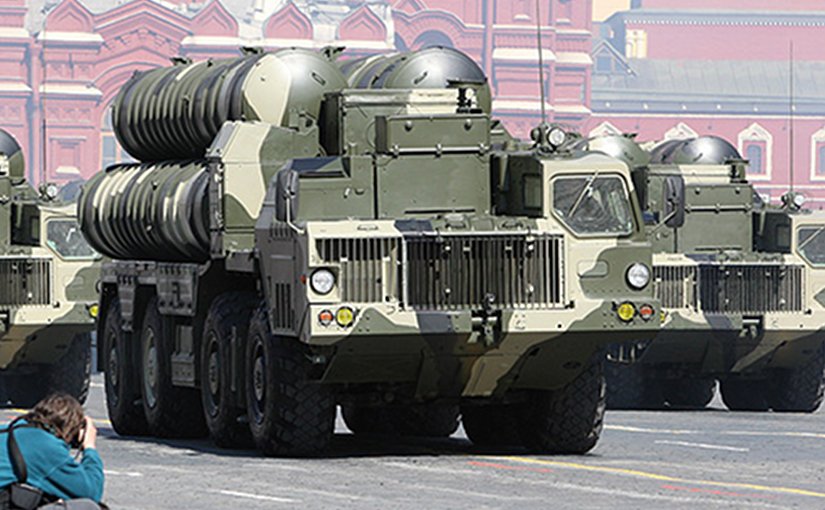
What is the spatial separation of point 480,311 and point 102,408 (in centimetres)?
1364

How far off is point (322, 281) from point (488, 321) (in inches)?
51.5

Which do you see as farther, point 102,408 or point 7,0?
point 7,0

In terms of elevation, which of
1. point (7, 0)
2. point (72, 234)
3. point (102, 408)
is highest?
point (7, 0)

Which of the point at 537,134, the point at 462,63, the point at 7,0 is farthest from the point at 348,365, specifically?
the point at 7,0

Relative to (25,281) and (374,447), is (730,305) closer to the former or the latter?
(25,281)

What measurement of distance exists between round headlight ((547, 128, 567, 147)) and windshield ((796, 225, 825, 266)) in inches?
444

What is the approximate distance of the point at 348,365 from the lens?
66.8 feet

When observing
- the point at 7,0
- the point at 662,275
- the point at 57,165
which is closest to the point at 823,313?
the point at 662,275

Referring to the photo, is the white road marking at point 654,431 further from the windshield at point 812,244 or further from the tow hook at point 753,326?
the windshield at point 812,244

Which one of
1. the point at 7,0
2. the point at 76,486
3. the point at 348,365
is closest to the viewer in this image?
the point at 76,486

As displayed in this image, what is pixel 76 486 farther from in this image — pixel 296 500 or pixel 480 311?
pixel 480 311

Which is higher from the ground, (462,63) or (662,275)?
(462,63)

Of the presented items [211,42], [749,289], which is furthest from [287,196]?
[211,42]

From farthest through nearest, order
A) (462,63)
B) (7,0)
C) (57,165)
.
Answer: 1. (7,0)
2. (57,165)
3. (462,63)
